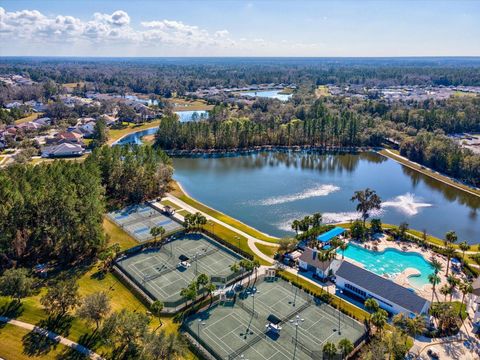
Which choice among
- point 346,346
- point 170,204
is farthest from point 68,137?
point 346,346

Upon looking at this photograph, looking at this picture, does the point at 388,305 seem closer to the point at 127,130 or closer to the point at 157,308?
the point at 157,308

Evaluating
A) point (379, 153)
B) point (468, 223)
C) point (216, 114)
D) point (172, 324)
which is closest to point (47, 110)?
point (216, 114)

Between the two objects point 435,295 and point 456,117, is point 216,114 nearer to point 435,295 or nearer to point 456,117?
point 456,117

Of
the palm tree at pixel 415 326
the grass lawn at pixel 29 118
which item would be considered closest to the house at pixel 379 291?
the palm tree at pixel 415 326

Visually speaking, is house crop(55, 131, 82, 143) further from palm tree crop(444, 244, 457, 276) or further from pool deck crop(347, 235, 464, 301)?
palm tree crop(444, 244, 457, 276)

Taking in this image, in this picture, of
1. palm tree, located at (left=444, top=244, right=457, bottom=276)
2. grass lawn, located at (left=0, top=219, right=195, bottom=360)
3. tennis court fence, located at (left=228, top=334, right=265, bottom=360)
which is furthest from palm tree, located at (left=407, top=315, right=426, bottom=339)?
grass lawn, located at (left=0, top=219, right=195, bottom=360)

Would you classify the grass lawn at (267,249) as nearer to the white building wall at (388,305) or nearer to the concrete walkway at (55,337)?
the white building wall at (388,305)

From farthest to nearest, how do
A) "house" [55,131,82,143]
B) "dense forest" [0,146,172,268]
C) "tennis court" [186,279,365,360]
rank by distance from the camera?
"house" [55,131,82,143], "dense forest" [0,146,172,268], "tennis court" [186,279,365,360]
